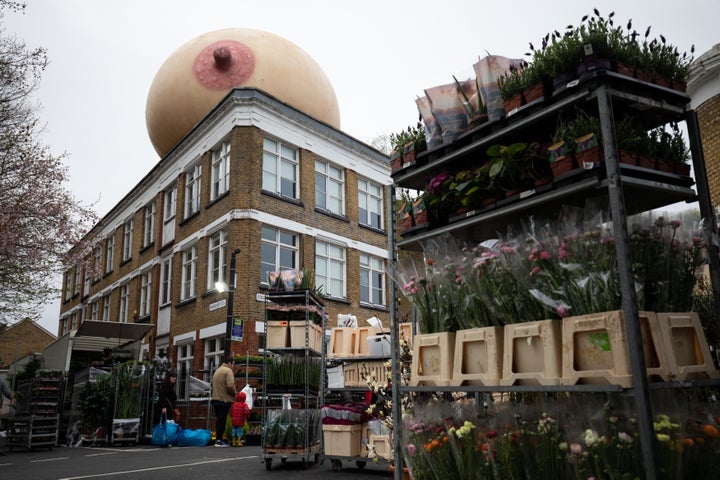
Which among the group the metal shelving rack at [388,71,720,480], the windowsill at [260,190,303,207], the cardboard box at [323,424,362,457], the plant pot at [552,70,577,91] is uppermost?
the windowsill at [260,190,303,207]

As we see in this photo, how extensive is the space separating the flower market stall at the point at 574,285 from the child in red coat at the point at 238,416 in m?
9.74

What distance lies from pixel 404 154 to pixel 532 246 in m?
1.79

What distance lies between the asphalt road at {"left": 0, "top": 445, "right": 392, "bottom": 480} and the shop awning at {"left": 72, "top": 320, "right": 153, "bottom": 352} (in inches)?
388

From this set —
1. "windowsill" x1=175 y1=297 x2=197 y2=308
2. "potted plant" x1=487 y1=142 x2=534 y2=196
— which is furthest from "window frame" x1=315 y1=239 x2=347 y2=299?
"potted plant" x1=487 y1=142 x2=534 y2=196

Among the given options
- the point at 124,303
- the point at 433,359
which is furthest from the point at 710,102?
the point at 124,303

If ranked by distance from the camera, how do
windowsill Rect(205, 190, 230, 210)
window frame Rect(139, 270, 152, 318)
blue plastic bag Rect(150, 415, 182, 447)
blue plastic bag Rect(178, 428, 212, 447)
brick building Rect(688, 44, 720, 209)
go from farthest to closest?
window frame Rect(139, 270, 152, 318) → windowsill Rect(205, 190, 230, 210) → blue plastic bag Rect(178, 428, 212, 447) → blue plastic bag Rect(150, 415, 182, 447) → brick building Rect(688, 44, 720, 209)

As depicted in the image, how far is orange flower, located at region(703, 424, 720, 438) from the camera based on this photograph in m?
3.20

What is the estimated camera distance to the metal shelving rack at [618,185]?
3258 millimetres

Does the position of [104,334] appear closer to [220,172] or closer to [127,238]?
[220,172]

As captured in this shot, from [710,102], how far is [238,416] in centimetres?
1307

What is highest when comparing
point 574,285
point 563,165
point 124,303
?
point 124,303

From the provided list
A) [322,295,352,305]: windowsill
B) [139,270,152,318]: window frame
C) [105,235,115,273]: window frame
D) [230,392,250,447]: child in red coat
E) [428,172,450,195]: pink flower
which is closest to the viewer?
[428,172,450,195]: pink flower

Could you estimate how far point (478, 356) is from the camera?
4102 millimetres

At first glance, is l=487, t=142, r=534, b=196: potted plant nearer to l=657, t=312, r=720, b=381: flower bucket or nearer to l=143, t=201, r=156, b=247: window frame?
l=657, t=312, r=720, b=381: flower bucket
